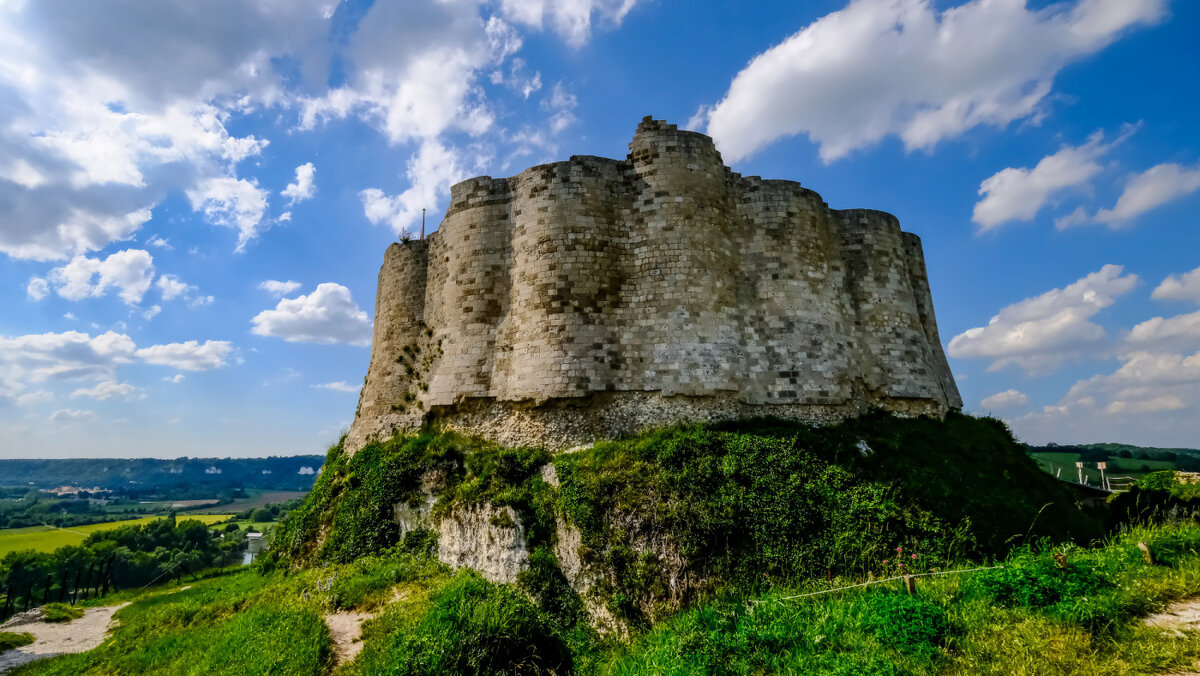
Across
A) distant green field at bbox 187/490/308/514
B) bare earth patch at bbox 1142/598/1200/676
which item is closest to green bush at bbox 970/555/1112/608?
bare earth patch at bbox 1142/598/1200/676

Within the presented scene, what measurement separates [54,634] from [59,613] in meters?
4.37

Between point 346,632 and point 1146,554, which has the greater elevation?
point 1146,554

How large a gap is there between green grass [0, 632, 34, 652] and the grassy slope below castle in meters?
6.71

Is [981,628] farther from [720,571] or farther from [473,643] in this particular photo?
[473,643]

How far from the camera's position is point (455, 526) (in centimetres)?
1378

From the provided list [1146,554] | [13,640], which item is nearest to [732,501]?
[1146,554]

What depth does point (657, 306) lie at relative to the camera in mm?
14758

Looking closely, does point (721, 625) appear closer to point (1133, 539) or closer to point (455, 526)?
point (1133, 539)

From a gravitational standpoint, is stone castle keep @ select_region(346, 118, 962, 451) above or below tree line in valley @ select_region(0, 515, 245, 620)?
above

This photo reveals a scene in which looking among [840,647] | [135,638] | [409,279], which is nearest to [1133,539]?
[840,647]

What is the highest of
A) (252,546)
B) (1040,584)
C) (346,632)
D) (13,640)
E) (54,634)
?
(1040,584)

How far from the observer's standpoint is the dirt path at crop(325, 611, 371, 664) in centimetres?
1002

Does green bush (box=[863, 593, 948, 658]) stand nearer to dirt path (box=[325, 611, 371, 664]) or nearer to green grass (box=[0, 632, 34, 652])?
dirt path (box=[325, 611, 371, 664])

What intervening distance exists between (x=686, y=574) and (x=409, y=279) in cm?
1428
